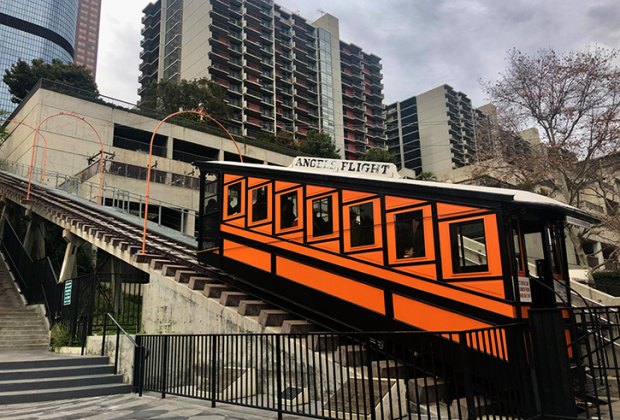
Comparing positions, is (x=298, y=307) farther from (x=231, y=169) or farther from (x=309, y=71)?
(x=309, y=71)

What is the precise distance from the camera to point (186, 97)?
2162 inches

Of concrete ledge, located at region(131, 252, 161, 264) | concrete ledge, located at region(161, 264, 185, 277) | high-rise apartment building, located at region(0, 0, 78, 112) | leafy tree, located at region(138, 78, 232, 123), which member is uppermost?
high-rise apartment building, located at region(0, 0, 78, 112)

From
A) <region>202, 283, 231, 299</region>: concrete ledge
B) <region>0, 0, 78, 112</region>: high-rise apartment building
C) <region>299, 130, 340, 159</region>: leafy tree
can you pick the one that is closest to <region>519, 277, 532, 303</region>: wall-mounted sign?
<region>202, 283, 231, 299</region>: concrete ledge

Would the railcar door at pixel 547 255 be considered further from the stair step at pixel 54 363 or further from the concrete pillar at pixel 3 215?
the concrete pillar at pixel 3 215

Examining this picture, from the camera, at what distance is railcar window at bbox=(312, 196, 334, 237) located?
944cm

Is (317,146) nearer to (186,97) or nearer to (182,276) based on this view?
(186,97)

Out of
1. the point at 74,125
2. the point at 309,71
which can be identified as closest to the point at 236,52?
the point at 309,71

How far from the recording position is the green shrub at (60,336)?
13633mm

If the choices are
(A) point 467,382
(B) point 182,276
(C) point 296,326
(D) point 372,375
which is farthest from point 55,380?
(A) point 467,382

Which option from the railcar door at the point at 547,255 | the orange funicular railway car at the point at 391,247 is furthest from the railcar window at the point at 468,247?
the railcar door at the point at 547,255

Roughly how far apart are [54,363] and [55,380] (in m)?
0.88

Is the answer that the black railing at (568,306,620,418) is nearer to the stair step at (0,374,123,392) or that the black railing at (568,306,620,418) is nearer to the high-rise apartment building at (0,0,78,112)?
the stair step at (0,374,123,392)

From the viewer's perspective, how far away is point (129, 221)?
23.2m

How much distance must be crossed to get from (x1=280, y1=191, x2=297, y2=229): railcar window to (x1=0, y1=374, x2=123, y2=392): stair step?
204 inches
